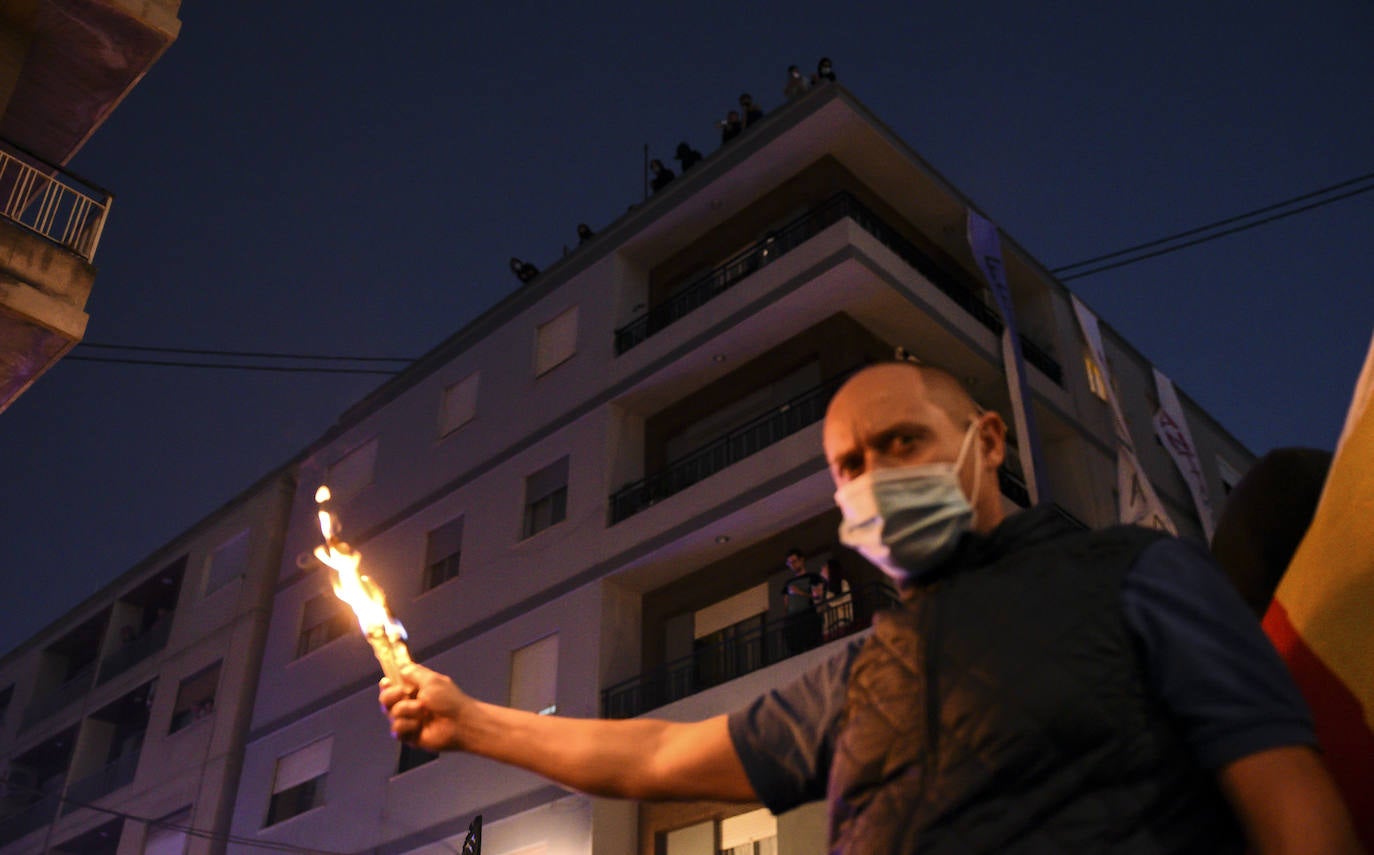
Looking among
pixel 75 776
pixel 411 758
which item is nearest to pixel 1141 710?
pixel 411 758

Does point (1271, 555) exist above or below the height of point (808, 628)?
below

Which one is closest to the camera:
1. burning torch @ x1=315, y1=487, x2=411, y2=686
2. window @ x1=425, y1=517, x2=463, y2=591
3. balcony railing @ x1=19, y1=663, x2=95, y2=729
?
burning torch @ x1=315, y1=487, x2=411, y2=686

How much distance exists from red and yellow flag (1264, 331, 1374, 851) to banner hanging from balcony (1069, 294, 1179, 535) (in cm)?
1608

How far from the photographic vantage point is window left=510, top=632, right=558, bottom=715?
61.2ft

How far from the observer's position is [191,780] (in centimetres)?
2441

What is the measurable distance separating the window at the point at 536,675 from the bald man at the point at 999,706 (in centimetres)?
1666

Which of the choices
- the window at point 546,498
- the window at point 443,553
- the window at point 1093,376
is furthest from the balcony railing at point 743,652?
the window at point 1093,376

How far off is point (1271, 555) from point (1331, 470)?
0.99 ft

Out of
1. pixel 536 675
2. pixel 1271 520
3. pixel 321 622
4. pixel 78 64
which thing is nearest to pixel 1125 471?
pixel 536 675

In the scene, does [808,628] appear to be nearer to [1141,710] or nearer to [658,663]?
[658,663]

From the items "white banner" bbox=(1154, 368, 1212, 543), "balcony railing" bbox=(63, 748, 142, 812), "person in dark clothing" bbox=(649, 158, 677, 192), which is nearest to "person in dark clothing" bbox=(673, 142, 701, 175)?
"person in dark clothing" bbox=(649, 158, 677, 192)

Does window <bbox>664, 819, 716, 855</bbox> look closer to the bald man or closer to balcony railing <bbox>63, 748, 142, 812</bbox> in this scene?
balcony railing <bbox>63, 748, 142, 812</bbox>

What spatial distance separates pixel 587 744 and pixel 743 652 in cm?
1573

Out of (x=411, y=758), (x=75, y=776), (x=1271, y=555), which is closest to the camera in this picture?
(x=1271, y=555)
